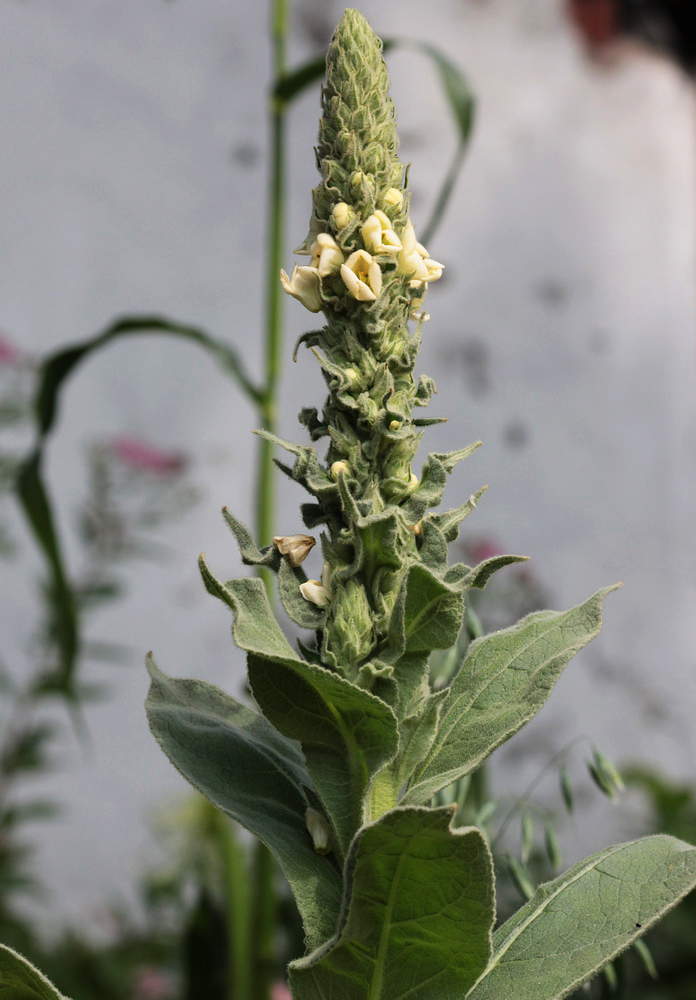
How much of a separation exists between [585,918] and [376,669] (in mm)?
143

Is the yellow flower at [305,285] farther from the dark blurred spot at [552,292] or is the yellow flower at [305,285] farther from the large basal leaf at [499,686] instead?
the dark blurred spot at [552,292]

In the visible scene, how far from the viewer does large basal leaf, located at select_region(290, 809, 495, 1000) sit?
0.33 meters

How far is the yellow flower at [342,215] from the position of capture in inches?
15.6

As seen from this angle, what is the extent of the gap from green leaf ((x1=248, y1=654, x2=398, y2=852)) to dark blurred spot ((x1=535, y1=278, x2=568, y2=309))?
2206 millimetres

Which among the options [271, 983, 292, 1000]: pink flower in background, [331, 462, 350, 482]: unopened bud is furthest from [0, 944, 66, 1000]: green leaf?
[271, 983, 292, 1000]: pink flower in background

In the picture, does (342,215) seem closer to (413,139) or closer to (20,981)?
(20,981)

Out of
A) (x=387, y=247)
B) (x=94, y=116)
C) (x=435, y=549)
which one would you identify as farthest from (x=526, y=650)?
(x=94, y=116)

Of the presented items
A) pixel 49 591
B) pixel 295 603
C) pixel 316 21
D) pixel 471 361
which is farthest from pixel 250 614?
pixel 316 21

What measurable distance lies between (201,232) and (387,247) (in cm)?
188

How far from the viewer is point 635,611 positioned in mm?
2473

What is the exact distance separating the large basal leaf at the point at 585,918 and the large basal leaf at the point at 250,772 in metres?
0.08

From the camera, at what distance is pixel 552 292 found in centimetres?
247

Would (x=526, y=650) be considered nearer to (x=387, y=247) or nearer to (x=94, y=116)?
(x=387, y=247)

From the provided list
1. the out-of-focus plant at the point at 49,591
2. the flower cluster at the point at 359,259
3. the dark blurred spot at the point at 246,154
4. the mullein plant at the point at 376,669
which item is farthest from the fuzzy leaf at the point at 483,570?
the dark blurred spot at the point at 246,154
